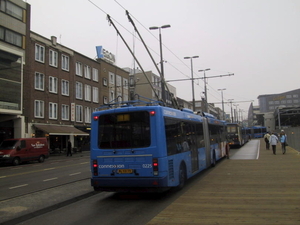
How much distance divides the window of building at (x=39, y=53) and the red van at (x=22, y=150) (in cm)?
1184

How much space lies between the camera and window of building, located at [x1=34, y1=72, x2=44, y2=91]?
32.5 meters

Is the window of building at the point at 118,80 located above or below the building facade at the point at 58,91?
above

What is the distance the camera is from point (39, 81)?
108 ft

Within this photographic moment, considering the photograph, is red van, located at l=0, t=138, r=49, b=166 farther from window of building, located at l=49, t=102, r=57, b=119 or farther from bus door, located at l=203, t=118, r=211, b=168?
bus door, located at l=203, t=118, r=211, b=168

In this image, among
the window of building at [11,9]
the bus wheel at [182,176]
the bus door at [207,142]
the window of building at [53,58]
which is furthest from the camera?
the window of building at [53,58]

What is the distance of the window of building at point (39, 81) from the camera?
107ft

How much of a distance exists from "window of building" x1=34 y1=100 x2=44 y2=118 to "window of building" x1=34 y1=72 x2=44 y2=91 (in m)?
1.56

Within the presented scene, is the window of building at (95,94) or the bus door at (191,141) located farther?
the window of building at (95,94)

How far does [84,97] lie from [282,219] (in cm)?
3783

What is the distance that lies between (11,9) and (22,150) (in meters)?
14.8

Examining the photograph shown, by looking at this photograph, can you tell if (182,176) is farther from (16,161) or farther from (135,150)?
(16,161)

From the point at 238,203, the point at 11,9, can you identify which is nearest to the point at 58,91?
the point at 11,9

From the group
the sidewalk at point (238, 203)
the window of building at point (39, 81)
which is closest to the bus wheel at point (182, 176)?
the sidewalk at point (238, 203)

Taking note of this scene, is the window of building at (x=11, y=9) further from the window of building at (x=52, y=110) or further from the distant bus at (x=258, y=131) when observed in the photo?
the distant bus at (x=258, y=131)
